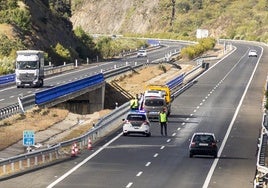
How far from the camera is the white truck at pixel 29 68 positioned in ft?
227

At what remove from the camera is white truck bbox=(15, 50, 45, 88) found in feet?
227

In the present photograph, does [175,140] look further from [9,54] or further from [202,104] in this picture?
[9,54]

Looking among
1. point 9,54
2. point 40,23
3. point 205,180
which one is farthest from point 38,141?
point 40,23

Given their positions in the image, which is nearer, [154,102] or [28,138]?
[28,138]

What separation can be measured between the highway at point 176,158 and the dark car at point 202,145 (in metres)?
0.41

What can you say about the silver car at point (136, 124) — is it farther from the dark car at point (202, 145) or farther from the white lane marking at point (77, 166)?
the dark car at point (202, 145)

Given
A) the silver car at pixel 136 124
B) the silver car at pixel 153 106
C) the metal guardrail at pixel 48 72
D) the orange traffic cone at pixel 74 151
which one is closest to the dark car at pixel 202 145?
the orange traffic cone at pixel 74 151

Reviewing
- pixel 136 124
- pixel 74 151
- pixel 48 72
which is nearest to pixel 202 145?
pixel 74 151

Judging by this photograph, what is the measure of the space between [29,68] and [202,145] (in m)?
34.0

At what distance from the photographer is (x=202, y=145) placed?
126ft

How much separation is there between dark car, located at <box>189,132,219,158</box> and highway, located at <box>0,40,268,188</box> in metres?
0.41

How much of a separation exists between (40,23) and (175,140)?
260ft

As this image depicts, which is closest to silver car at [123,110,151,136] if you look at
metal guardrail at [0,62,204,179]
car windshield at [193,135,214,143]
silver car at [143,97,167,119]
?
metal guardrail at [0,62,204,179]

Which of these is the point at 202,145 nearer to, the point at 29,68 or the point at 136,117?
the point at 136,117
